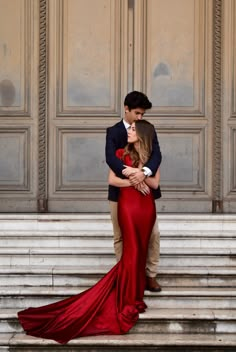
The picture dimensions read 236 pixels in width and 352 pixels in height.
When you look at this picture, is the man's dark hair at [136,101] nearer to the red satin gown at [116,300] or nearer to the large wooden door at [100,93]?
the red satin gown at [116,300]

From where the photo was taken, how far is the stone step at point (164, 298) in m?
5.75

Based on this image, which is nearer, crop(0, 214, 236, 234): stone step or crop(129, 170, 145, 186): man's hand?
crop(129, 170, 145, 186): man's hand

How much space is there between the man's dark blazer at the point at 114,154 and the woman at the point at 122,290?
0.21ft

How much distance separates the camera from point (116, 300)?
5.45m

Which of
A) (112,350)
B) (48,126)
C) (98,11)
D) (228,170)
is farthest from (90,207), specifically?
(112,350)

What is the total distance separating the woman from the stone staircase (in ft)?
0.36

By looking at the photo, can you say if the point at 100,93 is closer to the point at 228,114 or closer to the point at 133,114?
the point at 228,114

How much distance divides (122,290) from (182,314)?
536mm

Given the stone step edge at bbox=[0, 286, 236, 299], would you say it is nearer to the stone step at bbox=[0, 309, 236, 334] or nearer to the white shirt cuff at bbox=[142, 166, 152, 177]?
the stone step at bbox=[0, 309, 236, 334]

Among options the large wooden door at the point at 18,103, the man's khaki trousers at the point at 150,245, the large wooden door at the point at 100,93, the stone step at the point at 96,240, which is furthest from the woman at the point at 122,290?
the large wooden door at the point at 18,103

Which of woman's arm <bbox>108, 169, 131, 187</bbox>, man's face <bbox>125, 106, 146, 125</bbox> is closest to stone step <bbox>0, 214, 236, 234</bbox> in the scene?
woman's arm <bbox>108, 169, 131, 187</bbox>

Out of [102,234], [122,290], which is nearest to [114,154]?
[122,290]

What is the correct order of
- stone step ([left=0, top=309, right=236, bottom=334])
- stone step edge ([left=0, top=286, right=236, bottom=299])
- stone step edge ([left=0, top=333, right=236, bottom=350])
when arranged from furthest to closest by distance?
stone step edge ([left=0, top=286, right=236, bottom=299]), stone step ([left=0, top=309, right=236, bottom=334]), stone step edge ([left=0, top=333, right=236, bottom=350])

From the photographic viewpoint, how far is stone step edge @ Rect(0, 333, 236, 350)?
5160 millimetres
